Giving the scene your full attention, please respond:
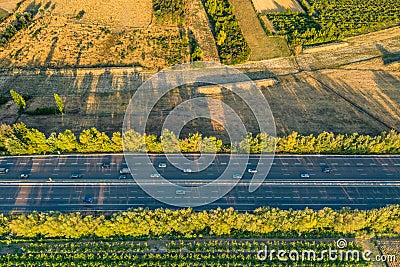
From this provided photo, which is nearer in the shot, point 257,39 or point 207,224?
point 207,224

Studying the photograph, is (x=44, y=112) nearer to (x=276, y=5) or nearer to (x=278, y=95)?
(x=278, y=95)

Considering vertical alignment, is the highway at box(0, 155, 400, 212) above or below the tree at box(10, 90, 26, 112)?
below

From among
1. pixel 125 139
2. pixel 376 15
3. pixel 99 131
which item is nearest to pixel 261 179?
pixel 125 139

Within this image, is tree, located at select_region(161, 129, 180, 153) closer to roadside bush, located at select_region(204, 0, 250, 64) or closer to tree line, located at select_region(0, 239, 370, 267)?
tree line, located at select_region(0, 239, 370, 267)

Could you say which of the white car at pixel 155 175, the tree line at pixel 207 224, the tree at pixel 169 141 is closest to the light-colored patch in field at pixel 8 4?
the tree at pixel 169 141

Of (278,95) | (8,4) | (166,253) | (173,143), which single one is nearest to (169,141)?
(173,143)

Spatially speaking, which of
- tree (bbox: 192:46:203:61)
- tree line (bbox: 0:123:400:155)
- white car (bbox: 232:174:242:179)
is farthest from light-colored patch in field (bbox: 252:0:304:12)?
white car (bbox: 232:174:242:179)
